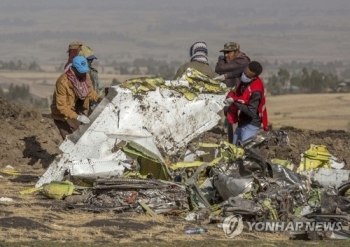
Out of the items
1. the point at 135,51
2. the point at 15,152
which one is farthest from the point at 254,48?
the point at 15,152

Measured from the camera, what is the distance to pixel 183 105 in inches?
538

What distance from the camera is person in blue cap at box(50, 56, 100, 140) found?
13.6 meters

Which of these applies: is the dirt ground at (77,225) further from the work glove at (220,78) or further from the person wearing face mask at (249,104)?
the work glove at (220,78)

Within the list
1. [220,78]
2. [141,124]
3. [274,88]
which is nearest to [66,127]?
[141,124]

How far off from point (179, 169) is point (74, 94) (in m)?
2.02

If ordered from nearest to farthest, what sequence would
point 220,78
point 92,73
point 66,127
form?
point 66,127
point 220,78
point 92,73

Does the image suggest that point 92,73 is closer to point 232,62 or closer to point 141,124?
point 141,124

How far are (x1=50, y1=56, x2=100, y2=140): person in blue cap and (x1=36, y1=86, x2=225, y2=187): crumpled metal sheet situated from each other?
33cm

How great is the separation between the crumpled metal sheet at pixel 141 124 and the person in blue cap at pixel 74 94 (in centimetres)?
33

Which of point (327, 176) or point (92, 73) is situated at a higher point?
point (92, 73)

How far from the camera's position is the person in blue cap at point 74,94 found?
13562 millimetres

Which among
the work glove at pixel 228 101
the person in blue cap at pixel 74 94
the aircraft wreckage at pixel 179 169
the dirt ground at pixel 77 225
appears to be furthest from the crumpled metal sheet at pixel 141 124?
the dirt ground at pixel 77 225

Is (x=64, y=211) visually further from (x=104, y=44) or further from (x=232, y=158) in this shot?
(x=104, y=44)

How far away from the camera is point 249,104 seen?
512 inches
